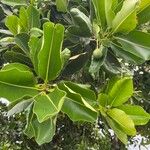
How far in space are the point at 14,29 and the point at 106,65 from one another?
38cm

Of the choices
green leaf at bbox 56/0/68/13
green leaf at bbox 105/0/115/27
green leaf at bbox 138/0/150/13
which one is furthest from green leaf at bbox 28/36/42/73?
green leaf at bbox 56/0/68/13

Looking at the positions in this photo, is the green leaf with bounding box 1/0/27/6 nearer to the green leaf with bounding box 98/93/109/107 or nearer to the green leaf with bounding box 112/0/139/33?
the green leaf with bounding box 112/0/139/33

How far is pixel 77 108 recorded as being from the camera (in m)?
1.21

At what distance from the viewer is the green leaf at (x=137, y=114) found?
1.27 m

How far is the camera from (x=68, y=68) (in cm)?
152

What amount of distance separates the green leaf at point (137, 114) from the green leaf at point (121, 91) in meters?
0.03

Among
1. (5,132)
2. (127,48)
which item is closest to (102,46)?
(127,48)

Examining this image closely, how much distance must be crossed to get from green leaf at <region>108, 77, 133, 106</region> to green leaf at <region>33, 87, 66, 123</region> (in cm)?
21

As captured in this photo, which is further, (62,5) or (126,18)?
(62,5)

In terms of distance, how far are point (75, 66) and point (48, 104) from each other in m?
0.40

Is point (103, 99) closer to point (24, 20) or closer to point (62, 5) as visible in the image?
point (24, 20)

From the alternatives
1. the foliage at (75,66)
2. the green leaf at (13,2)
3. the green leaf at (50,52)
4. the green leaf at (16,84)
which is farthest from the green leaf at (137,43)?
the green leaf at (13,2)

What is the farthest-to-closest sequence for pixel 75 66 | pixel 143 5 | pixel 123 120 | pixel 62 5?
pixel 62 5 → pixel 75 66 → pixel 143 5 → pixel 123 120

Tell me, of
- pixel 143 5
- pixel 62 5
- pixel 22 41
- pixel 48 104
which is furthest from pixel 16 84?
pixel 62 5
